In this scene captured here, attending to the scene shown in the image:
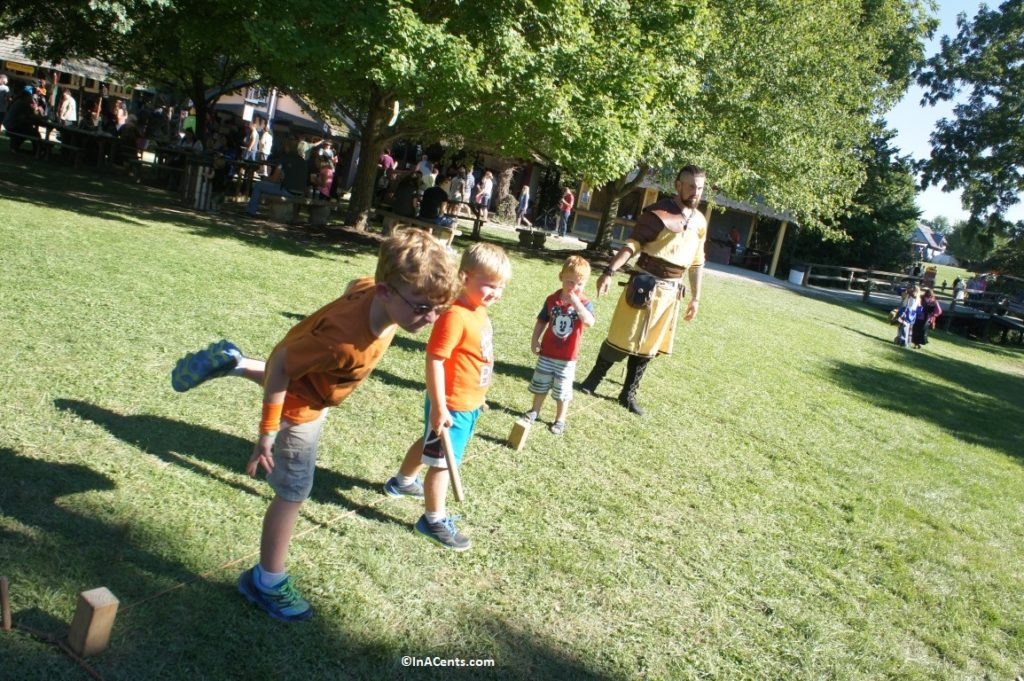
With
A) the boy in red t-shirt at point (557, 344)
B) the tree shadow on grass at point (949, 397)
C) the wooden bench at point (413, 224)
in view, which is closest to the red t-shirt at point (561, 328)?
the boy in red t-shirt at point (557, 344)

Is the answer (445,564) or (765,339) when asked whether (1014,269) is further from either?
(445,564)

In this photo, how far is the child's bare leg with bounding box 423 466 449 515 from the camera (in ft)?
12.1

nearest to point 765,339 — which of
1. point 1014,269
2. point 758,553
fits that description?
point 758,553

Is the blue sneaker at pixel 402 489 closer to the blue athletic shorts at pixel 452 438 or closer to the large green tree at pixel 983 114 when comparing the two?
the blue athletic shorts at pixel 452 438

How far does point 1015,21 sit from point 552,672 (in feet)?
130

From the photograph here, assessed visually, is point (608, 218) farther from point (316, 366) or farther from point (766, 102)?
point (316, 366)

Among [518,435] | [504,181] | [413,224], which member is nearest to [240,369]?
[518,435]

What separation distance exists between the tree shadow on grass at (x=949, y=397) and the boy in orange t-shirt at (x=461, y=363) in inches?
282

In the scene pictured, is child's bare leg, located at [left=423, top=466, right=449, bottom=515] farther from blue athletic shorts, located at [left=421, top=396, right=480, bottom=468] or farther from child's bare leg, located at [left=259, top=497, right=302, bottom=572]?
child's bare leg, located at [left=259, top=497, right=302, bottom=572]

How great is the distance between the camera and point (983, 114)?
112 ft

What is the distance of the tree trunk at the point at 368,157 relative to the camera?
590 inches

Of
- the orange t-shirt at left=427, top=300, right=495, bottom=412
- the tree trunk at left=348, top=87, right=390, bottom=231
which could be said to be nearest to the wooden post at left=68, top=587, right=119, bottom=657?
the orange t-shirt at left=427, top=300, right=495, bottom=412

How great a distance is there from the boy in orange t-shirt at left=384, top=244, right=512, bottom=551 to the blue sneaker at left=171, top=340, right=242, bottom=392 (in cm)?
85

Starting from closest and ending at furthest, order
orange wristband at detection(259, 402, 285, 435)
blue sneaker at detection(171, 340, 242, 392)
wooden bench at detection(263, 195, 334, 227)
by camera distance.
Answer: orange wristband at detection(259, 402, 285, 435), blue sneaker at detection(171, 340, 242, 392), wooden bench at detection(263, 195, 334, 227)
